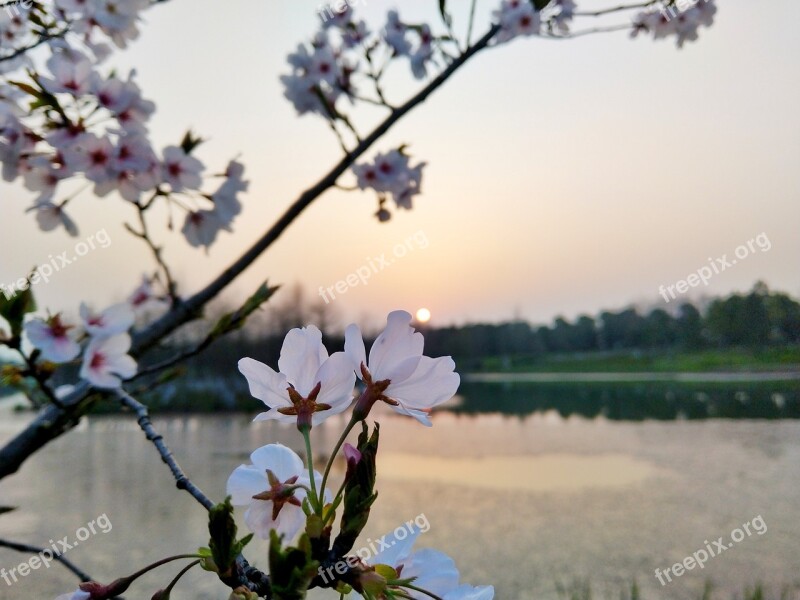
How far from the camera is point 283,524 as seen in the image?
14.2 inches

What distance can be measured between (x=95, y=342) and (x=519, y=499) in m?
5.42

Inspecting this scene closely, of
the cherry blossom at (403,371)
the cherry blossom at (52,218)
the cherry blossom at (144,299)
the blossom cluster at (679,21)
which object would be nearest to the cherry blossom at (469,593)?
the cherry blossom at (403,371)

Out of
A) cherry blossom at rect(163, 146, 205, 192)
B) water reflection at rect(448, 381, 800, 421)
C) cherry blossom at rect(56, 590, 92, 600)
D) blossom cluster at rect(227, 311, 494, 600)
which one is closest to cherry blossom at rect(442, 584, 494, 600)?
blossom cluster at rect(227, 311, 494, 600)

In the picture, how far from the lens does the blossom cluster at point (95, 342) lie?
0.62m

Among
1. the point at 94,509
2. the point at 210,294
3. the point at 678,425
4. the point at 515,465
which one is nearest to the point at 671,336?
the point at 678,425

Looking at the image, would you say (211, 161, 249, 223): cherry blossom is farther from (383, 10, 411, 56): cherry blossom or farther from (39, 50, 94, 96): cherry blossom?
(383, 10, 411, 56): cherry blossom

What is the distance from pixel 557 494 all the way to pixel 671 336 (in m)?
13.8

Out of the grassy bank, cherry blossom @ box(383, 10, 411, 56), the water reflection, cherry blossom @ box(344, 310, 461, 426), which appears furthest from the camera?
the grassy bank

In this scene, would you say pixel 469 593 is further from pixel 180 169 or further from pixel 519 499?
pixel 519 499

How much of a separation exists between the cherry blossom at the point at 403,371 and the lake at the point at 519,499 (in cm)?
364

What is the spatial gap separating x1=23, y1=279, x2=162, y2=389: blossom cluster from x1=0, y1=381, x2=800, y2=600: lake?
3451 mm

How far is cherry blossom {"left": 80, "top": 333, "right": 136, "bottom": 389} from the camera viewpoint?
618mm

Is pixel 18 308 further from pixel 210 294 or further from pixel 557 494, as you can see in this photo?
pixel 557 494

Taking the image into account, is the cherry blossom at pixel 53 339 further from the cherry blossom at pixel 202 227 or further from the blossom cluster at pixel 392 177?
the blossom cluster at pixel 392 177
